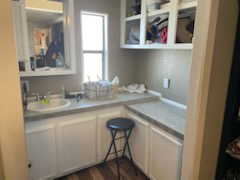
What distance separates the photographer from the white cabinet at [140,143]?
2.01 metres

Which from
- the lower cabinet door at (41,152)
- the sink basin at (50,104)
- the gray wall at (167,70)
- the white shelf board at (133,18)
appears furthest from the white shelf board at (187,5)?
the lower cabinet door at (41,152)

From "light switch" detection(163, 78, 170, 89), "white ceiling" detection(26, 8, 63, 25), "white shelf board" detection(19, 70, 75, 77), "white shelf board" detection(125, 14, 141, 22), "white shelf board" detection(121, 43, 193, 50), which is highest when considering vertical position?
"white shelf board" detection(125, 14, 141, 22)

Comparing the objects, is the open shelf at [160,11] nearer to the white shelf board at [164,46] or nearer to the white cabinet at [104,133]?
the white shelf board at [164,46]

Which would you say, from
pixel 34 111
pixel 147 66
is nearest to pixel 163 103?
pixel 147 66

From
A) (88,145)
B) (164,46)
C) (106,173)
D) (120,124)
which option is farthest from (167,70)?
(106,173)

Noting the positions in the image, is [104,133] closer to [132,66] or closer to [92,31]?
[132,66]

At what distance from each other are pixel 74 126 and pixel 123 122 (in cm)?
56

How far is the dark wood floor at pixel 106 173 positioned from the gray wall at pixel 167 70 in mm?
1053

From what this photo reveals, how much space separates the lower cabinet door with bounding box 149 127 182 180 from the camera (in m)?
1.62

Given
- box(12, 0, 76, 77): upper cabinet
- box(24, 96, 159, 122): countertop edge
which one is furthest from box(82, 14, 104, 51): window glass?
box(24, 96, 159, 122): countertop edge

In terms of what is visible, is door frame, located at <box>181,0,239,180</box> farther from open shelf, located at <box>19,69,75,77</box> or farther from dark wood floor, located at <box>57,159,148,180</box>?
open shelf, located at <box>19,69,75,77</box>

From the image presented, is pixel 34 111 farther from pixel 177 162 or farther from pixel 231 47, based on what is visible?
pixel 231 47

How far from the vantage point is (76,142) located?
6.85 feet

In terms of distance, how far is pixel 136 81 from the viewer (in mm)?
2986
